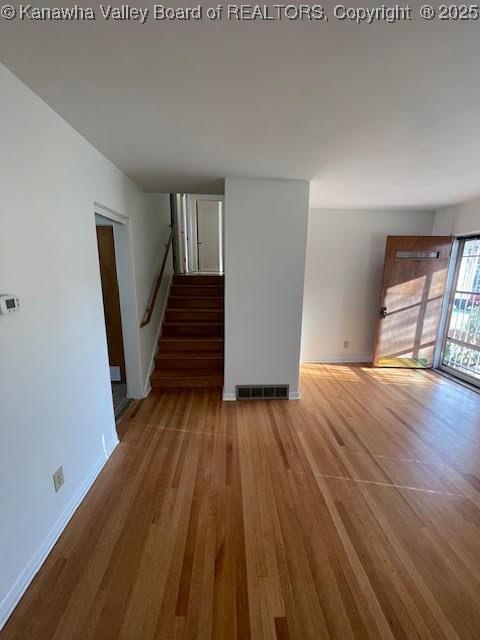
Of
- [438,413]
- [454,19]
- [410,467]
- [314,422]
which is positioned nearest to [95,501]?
[314,422]

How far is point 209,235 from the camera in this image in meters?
6.44

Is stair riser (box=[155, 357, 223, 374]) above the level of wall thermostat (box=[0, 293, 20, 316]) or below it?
below

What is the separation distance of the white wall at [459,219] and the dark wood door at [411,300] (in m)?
0.18

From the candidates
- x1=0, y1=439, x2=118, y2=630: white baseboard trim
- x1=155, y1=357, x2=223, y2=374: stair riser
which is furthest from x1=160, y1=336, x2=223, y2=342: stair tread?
x1=0, y1=439, x2=118, y2=630: white baseboard trim

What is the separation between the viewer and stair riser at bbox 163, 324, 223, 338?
378 centimetres

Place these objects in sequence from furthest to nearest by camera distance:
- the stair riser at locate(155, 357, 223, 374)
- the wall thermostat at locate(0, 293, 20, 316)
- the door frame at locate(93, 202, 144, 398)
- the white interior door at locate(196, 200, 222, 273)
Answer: the white interior door at locate(196, 200, 222, 273), the stair riser at locate(155, 357, 223, 374), the door frame at locate(93, 202, 144, 398), the wall thermostat at locate(0, 293, 20, 316)

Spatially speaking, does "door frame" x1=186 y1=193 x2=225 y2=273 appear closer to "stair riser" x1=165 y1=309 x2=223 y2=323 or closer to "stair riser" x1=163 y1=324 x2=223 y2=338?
"stair riser" x1=165 y1=309 x2=223 y2=323

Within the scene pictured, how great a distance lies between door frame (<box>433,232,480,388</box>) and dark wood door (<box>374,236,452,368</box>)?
0.07 metres

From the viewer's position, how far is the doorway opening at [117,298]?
104 inches

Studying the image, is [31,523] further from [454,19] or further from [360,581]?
[454,19]

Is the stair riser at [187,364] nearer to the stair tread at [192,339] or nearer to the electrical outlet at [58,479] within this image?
the stair tread at [192,339]

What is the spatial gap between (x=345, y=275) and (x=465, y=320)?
1749 mm

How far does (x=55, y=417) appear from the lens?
57.6 inches

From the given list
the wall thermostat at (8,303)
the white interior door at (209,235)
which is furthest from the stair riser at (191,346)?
the white interior door at (209,235)
